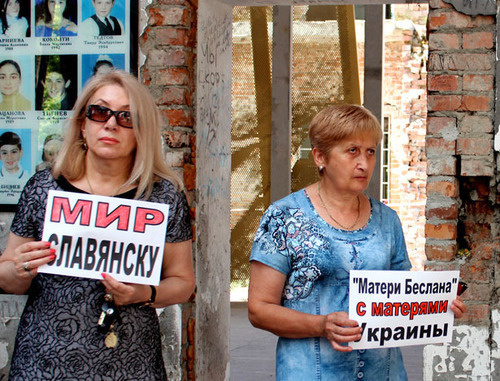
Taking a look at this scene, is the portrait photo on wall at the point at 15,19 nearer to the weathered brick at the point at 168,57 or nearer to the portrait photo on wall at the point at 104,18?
the portrait photo on wall at the point at 104,18

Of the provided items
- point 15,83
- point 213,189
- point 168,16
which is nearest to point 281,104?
point 213,189

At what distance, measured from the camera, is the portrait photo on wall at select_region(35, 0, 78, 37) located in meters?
4.16

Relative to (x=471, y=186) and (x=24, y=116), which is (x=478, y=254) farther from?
(x=24, y=116)

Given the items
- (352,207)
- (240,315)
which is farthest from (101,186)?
(240,315)

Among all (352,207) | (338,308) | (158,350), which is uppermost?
(352,207)

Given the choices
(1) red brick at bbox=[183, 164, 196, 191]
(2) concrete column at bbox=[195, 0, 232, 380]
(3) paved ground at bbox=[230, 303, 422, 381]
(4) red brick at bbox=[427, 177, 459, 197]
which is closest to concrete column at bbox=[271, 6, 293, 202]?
(3) paved ground at bbox=[230, 303, 422, 381]

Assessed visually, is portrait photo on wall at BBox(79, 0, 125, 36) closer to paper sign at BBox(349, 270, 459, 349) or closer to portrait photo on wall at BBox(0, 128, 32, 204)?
portrait photo on wall at BBox(0, 128, 32, 204)

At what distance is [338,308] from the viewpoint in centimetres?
259

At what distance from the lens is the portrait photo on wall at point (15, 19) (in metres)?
4.23

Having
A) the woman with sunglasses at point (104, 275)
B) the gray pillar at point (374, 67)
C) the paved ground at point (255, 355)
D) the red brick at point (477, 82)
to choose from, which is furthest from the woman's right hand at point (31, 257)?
the gray pillar at point (374, 67)

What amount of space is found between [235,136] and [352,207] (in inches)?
279

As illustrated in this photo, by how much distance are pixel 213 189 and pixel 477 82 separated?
1.60m

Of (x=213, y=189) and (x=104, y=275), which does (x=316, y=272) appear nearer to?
(x=104, y=275)

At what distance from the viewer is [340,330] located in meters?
2.45
